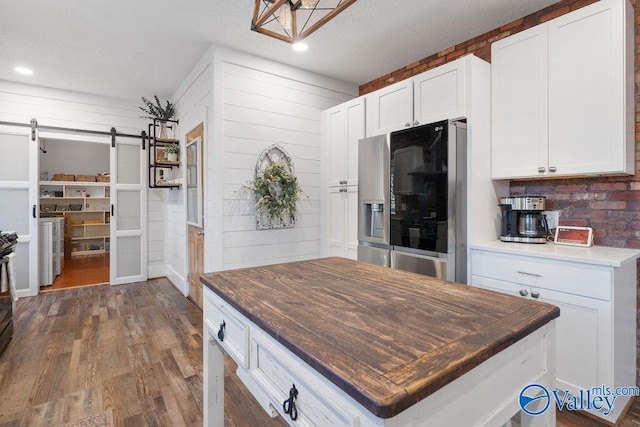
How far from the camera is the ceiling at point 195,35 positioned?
253cm

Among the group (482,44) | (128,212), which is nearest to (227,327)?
(482,44)

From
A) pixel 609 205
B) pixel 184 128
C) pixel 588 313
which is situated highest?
pixel 184 128

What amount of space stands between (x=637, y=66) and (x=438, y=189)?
1471 millimetres

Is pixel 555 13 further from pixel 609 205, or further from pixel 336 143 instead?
pixel 336 143

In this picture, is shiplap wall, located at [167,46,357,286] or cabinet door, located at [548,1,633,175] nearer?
cabinet door, located at [548,1,633,175]

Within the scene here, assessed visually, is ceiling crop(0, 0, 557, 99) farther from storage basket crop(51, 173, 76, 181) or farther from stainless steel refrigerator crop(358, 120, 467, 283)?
storage basket crop(51, 173, 76, 181)

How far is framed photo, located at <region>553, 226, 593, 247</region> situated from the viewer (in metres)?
2.18

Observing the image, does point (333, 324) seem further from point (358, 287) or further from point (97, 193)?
point (97, 193)

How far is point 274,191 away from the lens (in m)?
3.36

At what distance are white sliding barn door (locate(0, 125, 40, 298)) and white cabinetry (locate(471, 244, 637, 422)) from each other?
5517 mm

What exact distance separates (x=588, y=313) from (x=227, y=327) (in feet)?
6.49

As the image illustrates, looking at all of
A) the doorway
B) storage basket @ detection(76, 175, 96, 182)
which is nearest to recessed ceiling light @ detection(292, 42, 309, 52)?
the doorway

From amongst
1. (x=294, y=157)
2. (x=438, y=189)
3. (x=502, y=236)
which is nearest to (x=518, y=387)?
(x=438, y=189)

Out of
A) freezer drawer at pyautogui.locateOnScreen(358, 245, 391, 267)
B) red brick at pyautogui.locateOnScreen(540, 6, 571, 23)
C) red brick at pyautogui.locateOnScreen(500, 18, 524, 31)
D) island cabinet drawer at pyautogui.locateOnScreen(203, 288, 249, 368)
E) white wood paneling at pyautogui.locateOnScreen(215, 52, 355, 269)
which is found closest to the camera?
island cabinet drawer at pyautogui.locateOnScreen(203, 288, 249, 368)
